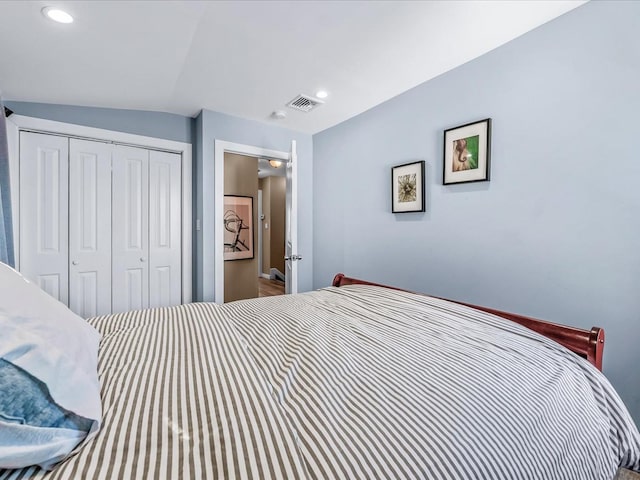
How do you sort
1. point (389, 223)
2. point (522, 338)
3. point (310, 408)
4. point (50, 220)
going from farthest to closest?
point (389, 223) < point (50, 220) < point (522, 338) < point (310, 408)

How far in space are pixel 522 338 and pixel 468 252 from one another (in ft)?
2.96

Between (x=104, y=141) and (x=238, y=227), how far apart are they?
1.87 m

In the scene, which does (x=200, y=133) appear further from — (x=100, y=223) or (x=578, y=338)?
(x=578, y=338)

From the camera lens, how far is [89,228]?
246cm

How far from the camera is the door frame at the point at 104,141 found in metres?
2.14

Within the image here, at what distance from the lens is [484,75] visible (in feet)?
6.30

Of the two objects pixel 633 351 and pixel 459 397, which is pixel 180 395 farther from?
pixel 633 351

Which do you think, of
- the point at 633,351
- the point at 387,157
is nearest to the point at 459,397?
the point at 633,351

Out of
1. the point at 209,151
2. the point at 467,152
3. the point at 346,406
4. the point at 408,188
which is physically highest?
the point at 209,151

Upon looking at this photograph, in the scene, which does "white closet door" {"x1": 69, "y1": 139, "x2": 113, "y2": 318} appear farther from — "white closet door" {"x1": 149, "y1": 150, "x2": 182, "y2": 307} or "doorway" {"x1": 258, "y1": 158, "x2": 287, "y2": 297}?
"doorway" {"x1": 258, "y1": 158, "x2": 287, "y2": 297}

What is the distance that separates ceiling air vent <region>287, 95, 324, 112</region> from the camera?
98.4 inches

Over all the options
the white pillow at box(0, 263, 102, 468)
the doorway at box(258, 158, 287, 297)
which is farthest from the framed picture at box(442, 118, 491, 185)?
the doorway at box(258, 158, 287, 297)

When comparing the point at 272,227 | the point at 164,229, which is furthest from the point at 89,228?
the point at 272,227

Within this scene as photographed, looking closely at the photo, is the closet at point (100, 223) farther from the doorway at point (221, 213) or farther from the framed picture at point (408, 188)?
the framed picture at point (408, 188)
